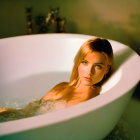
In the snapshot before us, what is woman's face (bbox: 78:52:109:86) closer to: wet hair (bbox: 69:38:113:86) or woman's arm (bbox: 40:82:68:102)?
wet hair (bbox: 69:38:113:86)

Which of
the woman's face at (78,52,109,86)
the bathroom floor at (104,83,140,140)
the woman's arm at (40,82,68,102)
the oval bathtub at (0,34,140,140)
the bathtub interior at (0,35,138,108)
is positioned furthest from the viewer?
the bathtub interior at (0,35,138,108)

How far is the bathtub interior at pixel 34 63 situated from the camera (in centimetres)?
171

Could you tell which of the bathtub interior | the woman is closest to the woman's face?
the woman

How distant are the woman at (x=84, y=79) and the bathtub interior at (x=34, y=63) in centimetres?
28

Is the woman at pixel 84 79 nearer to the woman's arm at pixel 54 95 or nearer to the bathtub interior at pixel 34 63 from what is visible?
the woman's arm at pixel 54 95

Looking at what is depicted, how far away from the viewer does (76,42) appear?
5.66 feet

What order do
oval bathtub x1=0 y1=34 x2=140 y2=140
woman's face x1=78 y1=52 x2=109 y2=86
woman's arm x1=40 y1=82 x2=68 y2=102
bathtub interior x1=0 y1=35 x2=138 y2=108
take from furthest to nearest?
bathtub interior x1=0 y1=35 x2=138 y2=108 → woman's arm x1=40 y1=82 x2=68 y2=102 → woman's face x1=78 y1=52 x2=109 y2=86 → oval bathtub x1=0 y1=34 x2=140 y2=140

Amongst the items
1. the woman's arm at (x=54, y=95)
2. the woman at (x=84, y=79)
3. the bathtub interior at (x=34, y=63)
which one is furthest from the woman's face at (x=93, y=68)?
the bathtub interior at (x=34, y=63)

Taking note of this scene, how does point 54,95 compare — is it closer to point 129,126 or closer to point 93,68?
point 93,68

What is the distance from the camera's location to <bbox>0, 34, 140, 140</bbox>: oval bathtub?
834 millimetres

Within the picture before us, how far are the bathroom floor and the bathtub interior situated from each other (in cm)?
51

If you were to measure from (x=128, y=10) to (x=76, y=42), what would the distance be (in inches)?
25.0

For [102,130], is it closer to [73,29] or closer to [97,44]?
[97,44]

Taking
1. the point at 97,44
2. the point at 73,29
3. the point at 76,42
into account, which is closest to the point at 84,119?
the point at 97,44
